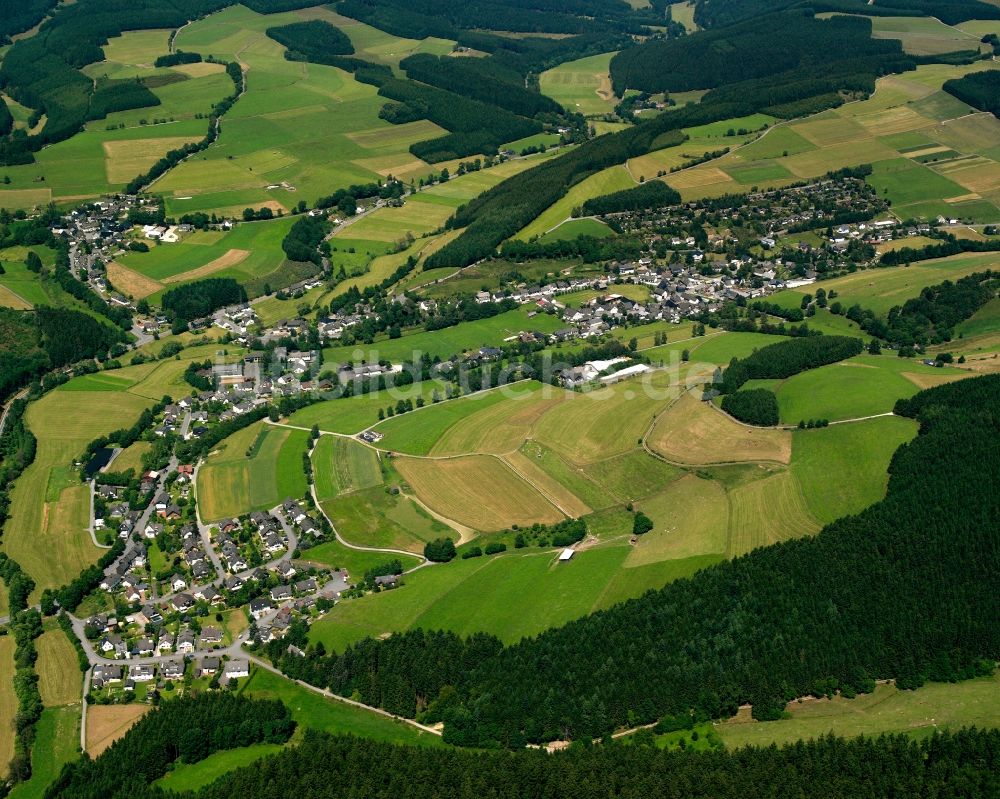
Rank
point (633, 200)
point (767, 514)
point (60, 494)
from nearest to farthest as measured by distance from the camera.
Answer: point (767, 514) < point (60, 494) < point (633, 200)

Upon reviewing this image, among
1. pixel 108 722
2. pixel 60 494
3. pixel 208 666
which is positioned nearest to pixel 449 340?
pixel 60 494

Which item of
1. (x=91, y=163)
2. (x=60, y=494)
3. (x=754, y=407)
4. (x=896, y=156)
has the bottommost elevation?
(x=60, y=494)

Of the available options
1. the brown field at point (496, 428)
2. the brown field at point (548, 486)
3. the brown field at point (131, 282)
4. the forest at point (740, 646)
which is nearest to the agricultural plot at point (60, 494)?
the forest at point (740, 646)

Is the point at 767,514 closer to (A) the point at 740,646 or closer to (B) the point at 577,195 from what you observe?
(A) the point at 740,646

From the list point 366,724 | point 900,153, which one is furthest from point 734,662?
point 900,153

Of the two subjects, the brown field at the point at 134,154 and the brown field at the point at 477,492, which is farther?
the brown field at the point at 134,154

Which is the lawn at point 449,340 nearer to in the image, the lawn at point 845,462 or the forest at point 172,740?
the lawn at point 845,462
